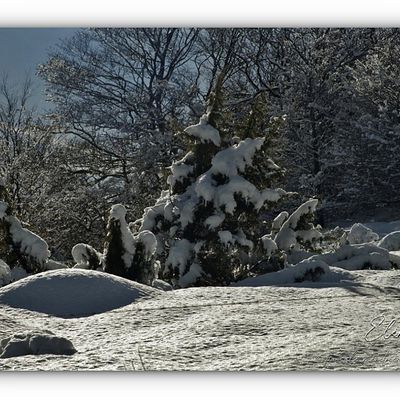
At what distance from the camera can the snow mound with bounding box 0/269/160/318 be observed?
17.1 ft

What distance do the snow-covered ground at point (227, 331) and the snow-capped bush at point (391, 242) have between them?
1.24 ft

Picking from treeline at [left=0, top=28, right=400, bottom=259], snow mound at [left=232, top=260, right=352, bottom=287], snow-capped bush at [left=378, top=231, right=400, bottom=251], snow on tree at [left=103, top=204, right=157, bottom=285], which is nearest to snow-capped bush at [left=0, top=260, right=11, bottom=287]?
treeline at [left=0, top=28, right=400, bottom=259]

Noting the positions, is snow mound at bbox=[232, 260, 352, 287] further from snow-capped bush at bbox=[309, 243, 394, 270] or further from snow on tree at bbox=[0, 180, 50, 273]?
snow on tree at bbox=[0, 180, 50, 273]

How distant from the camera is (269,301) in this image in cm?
522

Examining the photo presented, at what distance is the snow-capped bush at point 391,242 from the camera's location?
561 cm

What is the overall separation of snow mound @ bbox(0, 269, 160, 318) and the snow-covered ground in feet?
0.11

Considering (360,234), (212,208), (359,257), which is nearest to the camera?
(360,234)

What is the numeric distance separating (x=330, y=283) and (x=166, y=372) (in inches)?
51.6

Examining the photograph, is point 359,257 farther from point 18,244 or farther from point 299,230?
point 18,244

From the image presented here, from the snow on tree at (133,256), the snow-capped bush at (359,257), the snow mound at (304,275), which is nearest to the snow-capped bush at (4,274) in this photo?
the snow on tree at (133,256)

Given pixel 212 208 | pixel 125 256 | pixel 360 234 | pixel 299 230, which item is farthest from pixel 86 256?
pixel 360 234

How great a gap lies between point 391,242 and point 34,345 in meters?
2.40

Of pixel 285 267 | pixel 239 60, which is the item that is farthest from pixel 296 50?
pixel 285 267

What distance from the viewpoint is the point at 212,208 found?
19.7ft
